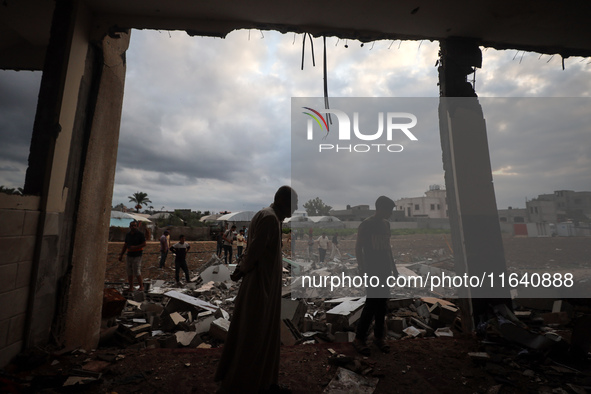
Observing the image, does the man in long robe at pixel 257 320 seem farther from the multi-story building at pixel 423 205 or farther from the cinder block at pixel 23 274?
the multi-story building at pixel 423 205

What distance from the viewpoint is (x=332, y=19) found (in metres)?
3.61

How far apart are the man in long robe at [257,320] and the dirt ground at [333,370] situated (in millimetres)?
562

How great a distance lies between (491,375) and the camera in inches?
103

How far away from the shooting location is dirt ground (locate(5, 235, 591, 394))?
2.42 metres

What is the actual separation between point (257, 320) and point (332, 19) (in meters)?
3.94

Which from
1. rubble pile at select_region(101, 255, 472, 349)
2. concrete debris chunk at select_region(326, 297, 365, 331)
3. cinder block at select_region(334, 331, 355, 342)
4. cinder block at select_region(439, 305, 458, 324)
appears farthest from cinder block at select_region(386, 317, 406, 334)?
cinder block at select_region(334, 331, 355, 342)

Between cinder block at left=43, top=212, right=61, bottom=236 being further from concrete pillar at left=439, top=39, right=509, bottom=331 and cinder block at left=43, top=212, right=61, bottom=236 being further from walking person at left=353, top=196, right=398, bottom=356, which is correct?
concrete pillar at left=439, top=39, right=509, bottom=331

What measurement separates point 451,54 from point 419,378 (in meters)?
4.49

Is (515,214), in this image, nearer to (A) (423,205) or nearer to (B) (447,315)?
(A) (423,205)

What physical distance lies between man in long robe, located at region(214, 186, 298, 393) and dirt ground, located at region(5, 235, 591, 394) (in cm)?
56

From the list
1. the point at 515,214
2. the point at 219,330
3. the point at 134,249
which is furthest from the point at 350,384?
the point at 515,214

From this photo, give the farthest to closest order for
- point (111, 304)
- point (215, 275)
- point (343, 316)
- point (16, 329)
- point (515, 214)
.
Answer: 1. point (515, 214)
2. point (215, 275)
3. point (343, 316)
4. point (111, 304)
5. point (16, 329)

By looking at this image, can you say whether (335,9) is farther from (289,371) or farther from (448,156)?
(289,371)

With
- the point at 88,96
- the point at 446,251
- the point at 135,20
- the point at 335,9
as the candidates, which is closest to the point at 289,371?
the point at 88,96
